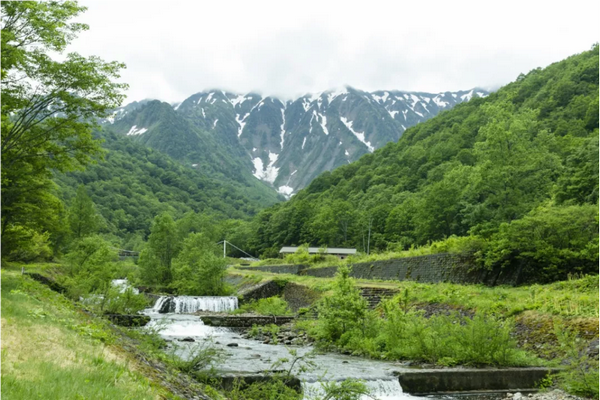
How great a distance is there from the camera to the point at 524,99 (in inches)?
3238

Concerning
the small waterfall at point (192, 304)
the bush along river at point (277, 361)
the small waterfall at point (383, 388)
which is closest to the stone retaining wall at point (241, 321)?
the bush along river at point (277, 361)

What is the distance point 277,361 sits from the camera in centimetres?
Answer: 1004

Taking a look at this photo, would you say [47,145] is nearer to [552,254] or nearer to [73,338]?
[73,338]

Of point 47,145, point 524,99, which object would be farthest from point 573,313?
point 524,99

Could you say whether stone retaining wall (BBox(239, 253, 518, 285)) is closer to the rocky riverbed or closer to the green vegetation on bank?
the green vegetation on bank

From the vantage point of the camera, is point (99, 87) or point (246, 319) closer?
point (99, 87)

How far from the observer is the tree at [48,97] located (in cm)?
1398

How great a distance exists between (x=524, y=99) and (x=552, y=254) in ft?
234

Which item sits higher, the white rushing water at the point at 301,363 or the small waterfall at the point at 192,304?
the white rushing water at the point at 301,363

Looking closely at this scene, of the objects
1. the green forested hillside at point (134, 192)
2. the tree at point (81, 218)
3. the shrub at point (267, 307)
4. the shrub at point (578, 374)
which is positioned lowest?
the shrub at point (267, 307)

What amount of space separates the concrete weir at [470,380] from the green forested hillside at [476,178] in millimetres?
10180

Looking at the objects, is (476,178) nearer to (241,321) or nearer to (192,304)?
(241,321)

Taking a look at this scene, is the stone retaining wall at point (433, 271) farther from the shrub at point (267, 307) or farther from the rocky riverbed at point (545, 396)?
the rocky riverbed at point (545, 396)

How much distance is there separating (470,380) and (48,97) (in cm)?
1561
